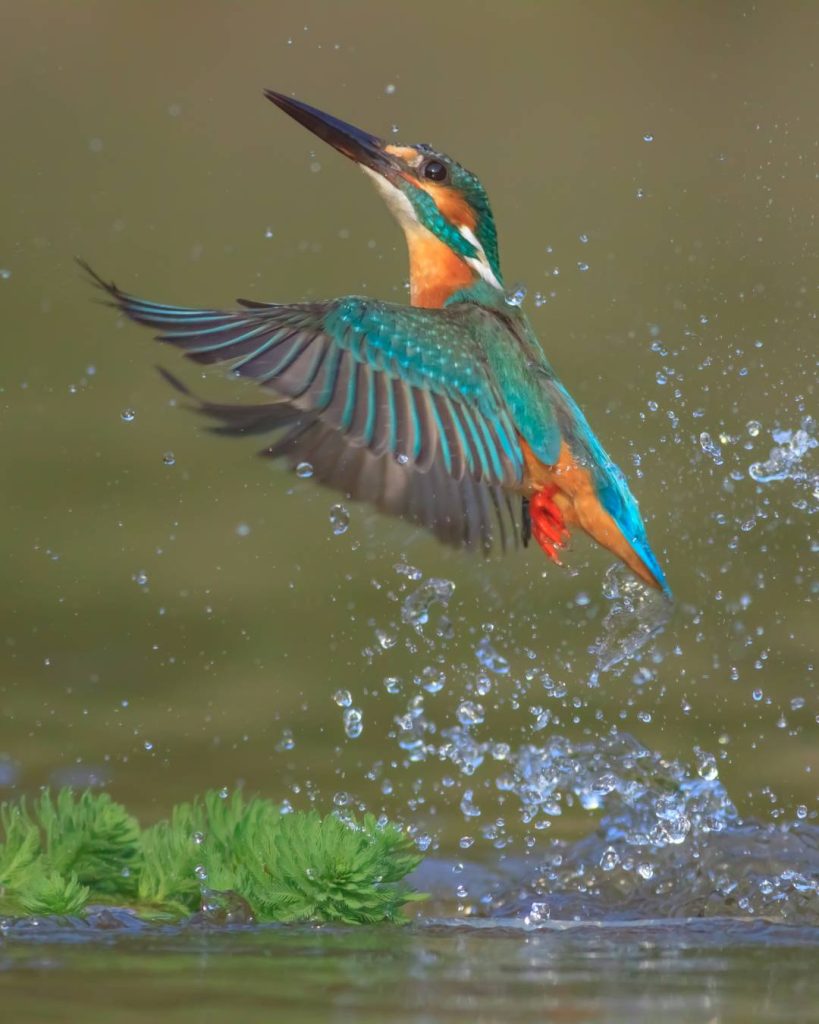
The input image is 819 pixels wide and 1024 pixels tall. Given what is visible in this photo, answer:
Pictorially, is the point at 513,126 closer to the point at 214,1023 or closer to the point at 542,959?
the point at 542,959

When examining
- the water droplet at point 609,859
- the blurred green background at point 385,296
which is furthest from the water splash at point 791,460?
the water droplet at point 609,859

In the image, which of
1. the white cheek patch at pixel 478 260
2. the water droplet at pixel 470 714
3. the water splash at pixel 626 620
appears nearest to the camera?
the white cheek patch at pixel 478 260

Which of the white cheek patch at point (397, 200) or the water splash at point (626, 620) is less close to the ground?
the white cheek patch at point (397, 200)

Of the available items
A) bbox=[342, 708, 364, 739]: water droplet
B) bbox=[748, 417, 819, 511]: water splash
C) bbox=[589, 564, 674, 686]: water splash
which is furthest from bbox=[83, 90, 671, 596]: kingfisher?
bbox=[748, 417, 819, 511]: water splash

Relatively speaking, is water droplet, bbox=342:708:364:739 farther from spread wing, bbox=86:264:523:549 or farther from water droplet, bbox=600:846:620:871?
spread wing, bbox=86:264:523:549

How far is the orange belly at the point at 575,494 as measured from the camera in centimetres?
409

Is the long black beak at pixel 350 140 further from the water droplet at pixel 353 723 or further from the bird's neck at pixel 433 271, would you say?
the water droplet at pixel 353 723

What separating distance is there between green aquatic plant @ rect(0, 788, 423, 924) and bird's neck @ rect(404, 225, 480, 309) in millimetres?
1319

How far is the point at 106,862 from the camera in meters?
3.56

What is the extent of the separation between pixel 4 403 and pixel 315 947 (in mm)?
4391

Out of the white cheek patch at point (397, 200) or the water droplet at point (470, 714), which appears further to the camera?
the water droplet at point (470, 714)

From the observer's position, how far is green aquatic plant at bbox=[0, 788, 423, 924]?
3.44 m

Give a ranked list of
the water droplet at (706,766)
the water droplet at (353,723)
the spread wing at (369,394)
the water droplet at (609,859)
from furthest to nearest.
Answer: the water droplet at (353,723) < the water droplet at (706,766) < the water droplet at (609,859) < the spread wing at (369,394)

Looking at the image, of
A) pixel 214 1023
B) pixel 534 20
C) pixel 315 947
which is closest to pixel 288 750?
pixel 315 947
